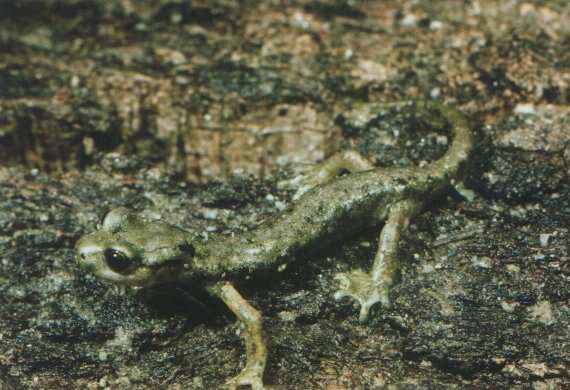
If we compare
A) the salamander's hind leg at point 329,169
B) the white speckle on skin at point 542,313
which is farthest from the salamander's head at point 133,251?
the white speckle on skin at point 542,313

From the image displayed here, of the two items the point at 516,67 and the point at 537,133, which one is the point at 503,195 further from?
the point at 516,67

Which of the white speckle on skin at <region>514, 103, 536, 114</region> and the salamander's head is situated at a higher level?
the white speckle on skin at <region>514, 103, 536, 114</region>

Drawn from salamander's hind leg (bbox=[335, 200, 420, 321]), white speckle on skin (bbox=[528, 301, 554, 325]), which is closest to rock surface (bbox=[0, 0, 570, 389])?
white speckle on skin (bbox=[528, 301, 554, 325])

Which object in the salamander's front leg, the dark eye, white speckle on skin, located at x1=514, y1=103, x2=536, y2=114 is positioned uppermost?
white speckle on skin, located at x1=514, y1=103, x2=536, y2=114

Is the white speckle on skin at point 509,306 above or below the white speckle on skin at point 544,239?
below

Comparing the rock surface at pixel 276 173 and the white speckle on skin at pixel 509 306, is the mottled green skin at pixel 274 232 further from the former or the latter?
the white speckle on skin at pixel 509 306

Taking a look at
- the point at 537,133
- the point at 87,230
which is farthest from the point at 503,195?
the point at 87,230

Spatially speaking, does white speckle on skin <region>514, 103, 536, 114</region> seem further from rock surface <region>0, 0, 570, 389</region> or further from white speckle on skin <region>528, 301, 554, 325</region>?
white speckle on skin <region>528, 301, 554, 325</region>

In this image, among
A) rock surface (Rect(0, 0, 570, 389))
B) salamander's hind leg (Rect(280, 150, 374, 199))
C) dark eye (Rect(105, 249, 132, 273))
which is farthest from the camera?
salamander's hind leg (Rect(280, 150, 374, 199))

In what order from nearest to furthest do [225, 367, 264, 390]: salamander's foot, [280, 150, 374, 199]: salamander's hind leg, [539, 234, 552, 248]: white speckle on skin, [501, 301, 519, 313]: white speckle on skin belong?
[225, 367, 264, 390]: salamander's foot < [501, 301, 519, 313]: white speckle on skin < [539, 234, 552, 248]: white speckle on skin < [280, 150, 374, 199]: salamander's hind leg
